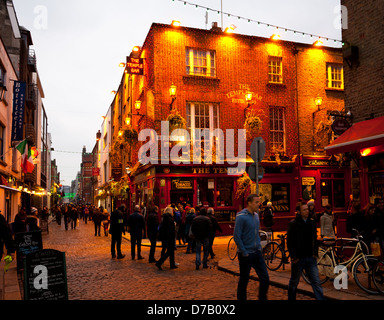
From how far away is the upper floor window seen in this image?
71.6 ft

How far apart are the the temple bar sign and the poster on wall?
38.0 feet

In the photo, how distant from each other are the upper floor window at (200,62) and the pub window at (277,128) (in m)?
4.43

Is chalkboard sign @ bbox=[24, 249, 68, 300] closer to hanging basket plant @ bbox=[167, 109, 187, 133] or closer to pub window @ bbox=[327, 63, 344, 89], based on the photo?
hanging basket plant @ bbox=[167, 109, 187, 133]

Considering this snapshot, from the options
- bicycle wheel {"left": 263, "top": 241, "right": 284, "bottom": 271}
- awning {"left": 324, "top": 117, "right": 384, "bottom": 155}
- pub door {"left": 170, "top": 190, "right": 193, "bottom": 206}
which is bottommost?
bicycle wheel {"left": 263, "top": 241, "right": 284, "bottom": 271}

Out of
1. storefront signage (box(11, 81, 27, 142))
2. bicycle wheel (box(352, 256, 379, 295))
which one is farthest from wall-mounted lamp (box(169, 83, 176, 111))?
bicycle wheel (box(352, 256, 379, 295))

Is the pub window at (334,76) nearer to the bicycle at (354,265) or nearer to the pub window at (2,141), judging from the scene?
the bicycle at (354,265)

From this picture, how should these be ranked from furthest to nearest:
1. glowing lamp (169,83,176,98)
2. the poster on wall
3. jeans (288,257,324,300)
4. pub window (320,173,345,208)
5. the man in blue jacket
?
pub window (320,173,345,208)
the poster on wall
glowing lamp (169,83,176,98)
the man in blue jacket
jeans (288,257,324,300)

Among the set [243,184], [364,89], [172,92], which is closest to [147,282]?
[364,89]

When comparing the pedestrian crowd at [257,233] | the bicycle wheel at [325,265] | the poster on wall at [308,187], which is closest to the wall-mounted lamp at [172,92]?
the pedestrian crowd at [257,233]

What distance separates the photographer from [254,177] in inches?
410

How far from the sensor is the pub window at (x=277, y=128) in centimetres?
2308

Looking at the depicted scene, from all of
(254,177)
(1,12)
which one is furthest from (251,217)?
(1,12)
